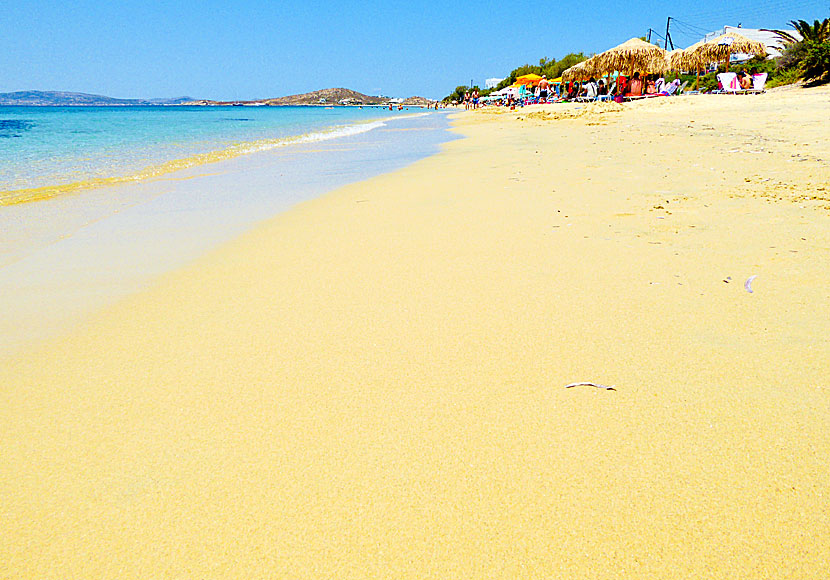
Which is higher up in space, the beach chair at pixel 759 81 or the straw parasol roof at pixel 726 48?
the straw parasol roof at pixel 726 48

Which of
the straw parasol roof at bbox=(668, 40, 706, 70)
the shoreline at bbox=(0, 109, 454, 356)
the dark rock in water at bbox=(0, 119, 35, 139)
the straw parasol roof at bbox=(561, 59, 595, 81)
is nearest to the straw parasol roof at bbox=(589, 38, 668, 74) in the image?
the straw parasol roof at bbox=(668, 40, 706, 70)

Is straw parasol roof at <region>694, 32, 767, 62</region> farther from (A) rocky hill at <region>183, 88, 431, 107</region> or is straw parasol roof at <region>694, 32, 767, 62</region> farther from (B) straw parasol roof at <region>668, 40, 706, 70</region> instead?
(A) rocky hill at <region>183, 88, 431, 107</region>

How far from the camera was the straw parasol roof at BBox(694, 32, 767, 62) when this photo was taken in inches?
908

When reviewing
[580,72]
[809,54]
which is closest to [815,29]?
[809,54]

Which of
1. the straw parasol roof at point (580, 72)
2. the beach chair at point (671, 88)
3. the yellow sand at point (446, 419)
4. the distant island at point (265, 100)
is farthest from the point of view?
the distant island at point (265, 100)

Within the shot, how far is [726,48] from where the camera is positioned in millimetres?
23016

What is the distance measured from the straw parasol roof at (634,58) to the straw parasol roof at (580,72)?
4.17 feet

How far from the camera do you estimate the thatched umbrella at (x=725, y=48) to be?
2306cm

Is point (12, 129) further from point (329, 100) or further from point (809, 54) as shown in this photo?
point (329, 100)

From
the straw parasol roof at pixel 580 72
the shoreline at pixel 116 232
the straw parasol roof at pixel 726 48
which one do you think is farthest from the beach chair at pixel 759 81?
the shoreline at pixel 116 232

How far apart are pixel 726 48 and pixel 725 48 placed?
4 centimetres

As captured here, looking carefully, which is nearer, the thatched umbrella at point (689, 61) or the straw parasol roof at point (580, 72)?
the thatched umbrella at point (689, 61)

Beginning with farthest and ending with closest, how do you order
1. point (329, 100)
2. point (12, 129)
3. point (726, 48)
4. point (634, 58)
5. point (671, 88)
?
1. point (329, 100)
2. point (12, 129)
3. point (634, 58)
4. point (726, 48)
5. point (671, 88)

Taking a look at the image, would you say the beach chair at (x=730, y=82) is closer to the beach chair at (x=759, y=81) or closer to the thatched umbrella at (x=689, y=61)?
the beach chair at (x=759, y=81)
